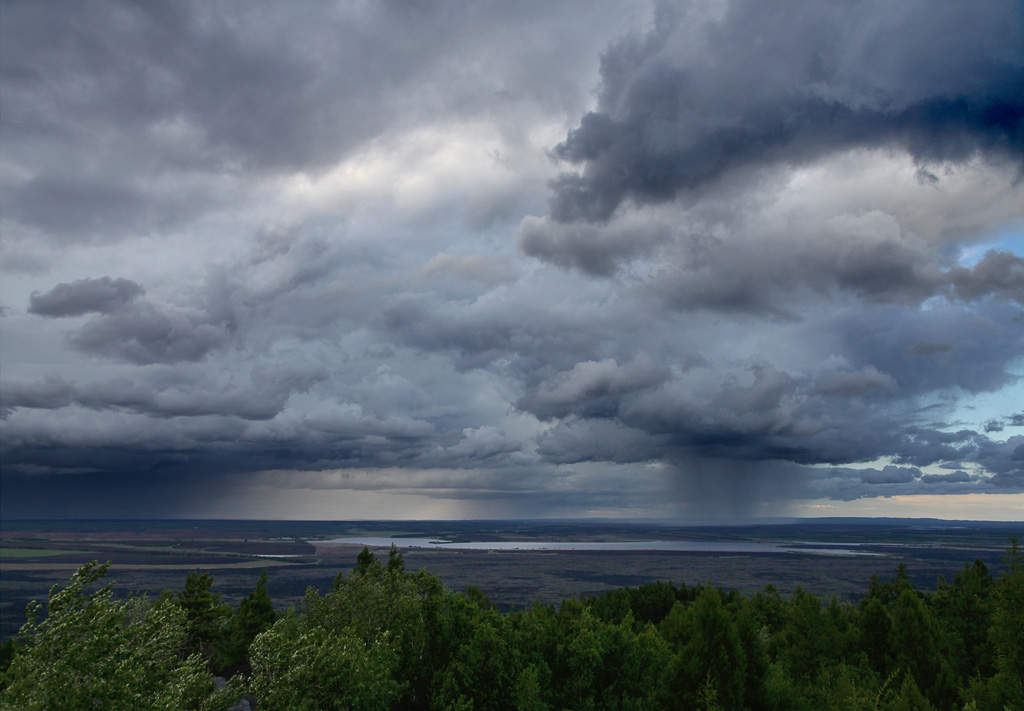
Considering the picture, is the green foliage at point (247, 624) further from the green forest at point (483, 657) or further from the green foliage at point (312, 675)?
the green foliage at point (312, 675)

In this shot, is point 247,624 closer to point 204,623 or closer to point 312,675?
point 204,623

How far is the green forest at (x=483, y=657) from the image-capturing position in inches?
1057

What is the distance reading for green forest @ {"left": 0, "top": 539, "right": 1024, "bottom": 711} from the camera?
1057 inches

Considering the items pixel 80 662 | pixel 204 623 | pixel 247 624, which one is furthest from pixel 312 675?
pixel 247 624

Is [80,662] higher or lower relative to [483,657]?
higher

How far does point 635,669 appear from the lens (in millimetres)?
55531

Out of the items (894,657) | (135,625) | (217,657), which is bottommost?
(217,657)

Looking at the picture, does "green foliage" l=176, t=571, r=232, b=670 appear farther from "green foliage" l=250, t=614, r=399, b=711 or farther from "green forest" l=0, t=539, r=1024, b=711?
"green foliage" l=250, t=614, r=399, b=711

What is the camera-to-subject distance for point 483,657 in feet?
171

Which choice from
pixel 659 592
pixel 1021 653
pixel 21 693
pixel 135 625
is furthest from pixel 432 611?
pixel 659 592

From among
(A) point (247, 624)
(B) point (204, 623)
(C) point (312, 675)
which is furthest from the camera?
(A) point (247, 624)

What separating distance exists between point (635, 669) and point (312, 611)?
29463mm

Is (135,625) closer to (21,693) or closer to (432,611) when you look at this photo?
(21,693)

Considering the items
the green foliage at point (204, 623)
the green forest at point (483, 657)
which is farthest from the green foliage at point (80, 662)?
the green foliage at point (204, 623)
